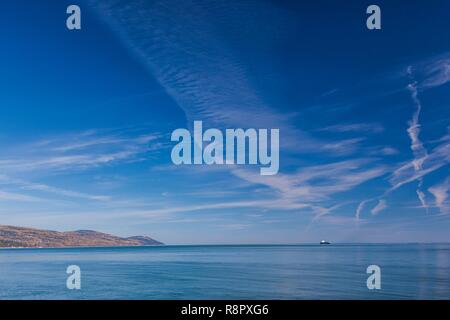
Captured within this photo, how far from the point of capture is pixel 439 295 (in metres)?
13.8

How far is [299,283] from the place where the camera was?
1688cm

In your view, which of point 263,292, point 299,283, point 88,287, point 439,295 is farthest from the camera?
point 88,287

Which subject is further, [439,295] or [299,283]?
[299,283]
